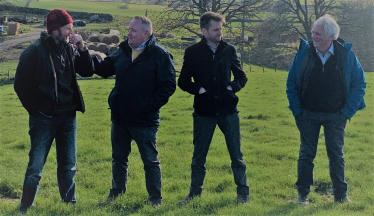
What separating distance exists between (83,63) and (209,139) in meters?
1.97

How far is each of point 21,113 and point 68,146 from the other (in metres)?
10.8

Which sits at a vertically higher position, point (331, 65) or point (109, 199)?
point (331, 65)

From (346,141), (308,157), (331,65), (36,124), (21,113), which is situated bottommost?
(21,113)

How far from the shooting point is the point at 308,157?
5352 mm

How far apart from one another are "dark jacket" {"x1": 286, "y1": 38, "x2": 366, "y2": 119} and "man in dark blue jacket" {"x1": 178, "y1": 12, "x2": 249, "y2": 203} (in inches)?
29.2

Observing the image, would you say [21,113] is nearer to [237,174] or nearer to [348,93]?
[237,174]

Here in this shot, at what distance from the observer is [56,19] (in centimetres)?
455

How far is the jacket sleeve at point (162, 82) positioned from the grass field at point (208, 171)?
1.35 m

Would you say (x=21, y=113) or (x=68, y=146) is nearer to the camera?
(x=68, y=146)

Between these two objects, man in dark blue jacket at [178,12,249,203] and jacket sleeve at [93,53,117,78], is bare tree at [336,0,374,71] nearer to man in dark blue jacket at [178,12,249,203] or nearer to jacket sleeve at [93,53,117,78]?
man in dark blue jacket at [178,12,249,203]

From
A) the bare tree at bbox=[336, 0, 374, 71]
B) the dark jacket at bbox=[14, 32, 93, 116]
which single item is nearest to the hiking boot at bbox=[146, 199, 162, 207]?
the dark jacket at bbox=[14, 32, 93, 116]

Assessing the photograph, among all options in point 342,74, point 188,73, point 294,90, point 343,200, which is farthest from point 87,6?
point 343,200

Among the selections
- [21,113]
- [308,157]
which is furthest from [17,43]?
[308,157]

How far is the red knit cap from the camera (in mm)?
4539
